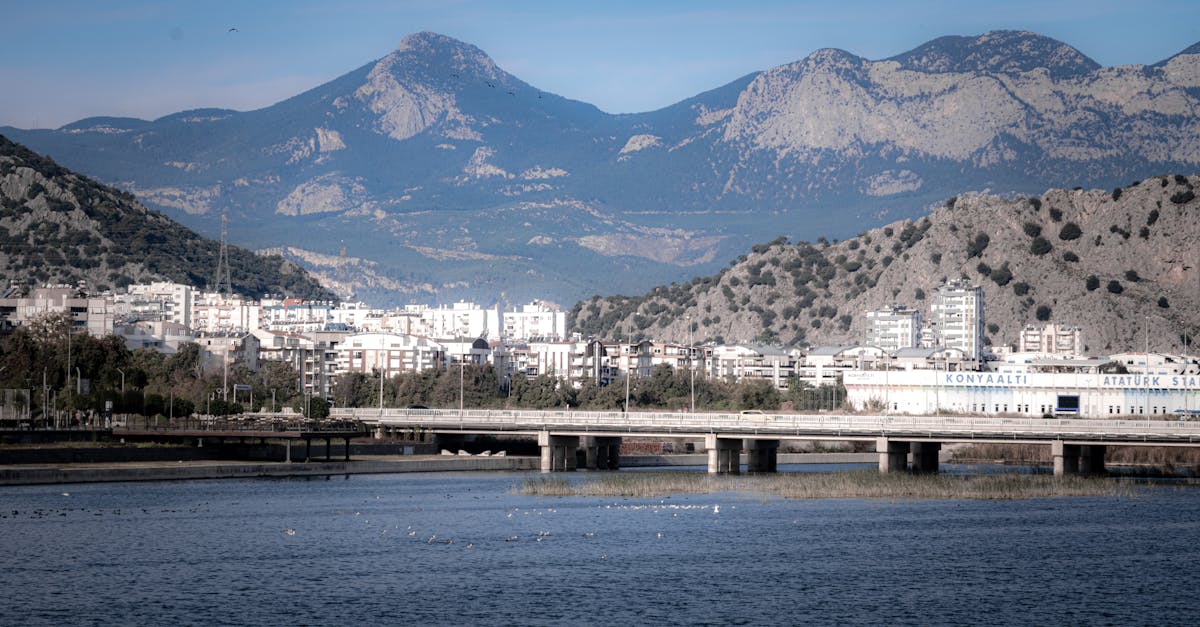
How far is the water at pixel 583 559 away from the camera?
175 feet

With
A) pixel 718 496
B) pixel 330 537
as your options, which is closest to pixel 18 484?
pixel 330 537

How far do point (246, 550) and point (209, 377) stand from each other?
120 meters

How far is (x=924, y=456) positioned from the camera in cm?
A: 11594

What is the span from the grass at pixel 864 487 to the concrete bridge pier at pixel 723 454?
12.5 metres

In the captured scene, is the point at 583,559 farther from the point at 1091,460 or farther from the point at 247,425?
the point at 247,425

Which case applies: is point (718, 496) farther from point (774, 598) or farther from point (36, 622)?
point (36, 622)

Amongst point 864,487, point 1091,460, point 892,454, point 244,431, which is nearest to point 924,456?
point 892,454

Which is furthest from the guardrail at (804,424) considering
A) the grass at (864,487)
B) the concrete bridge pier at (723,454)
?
the grass at (864,487)

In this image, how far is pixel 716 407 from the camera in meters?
Result: 188

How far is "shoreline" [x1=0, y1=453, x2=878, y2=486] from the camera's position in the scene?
9500 centimetres

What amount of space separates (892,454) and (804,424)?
5.84m

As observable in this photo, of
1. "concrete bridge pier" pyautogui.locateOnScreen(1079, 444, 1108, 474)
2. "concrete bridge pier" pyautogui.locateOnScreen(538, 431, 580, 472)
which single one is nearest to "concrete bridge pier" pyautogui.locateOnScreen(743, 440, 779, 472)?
"concrete bridge pier" pyautogui.locateOnScreen(538, 431, 580, 472)

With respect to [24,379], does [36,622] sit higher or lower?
lower

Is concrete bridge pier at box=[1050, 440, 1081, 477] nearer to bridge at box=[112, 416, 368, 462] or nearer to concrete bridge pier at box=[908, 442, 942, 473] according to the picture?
concrete bridge pier at box=[908, 442, 942, 473]
